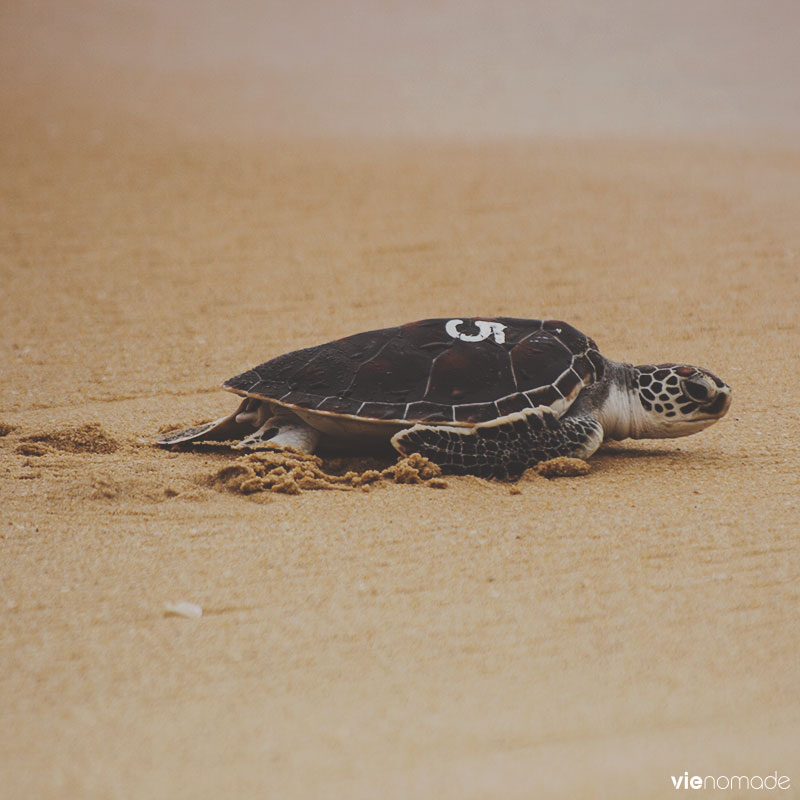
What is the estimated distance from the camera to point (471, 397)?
14.5 feet

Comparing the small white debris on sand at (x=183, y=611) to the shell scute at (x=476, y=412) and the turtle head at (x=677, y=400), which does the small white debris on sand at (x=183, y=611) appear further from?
the turtle head at (x=677, y=400)

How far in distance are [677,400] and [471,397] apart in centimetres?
110

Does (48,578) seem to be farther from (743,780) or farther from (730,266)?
(730,266)

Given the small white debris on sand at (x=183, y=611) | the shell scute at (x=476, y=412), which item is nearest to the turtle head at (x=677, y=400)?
the shell scute at (x=476, y=412)

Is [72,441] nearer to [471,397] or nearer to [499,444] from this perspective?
→ [471,397]

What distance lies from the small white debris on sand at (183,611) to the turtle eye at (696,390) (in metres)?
2.75

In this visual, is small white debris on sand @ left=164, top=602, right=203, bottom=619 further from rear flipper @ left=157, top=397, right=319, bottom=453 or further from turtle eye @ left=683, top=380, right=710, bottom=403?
turtle eye @ left=683, top=380, right=710, bottom=403

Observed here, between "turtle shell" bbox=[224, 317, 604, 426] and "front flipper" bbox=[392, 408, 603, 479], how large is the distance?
53mm

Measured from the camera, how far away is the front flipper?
4.31 metres

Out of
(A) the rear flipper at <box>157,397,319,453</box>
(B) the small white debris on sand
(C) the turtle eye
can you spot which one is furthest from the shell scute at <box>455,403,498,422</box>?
(B) the small white debris on sand

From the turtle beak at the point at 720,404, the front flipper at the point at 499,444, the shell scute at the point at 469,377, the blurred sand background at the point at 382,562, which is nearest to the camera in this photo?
the blurred sand background at the point at 382,562

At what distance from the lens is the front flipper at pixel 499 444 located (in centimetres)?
431

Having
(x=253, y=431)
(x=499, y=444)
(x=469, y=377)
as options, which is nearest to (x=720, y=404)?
(x=499, y=444)

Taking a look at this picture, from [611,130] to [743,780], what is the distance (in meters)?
17.2
